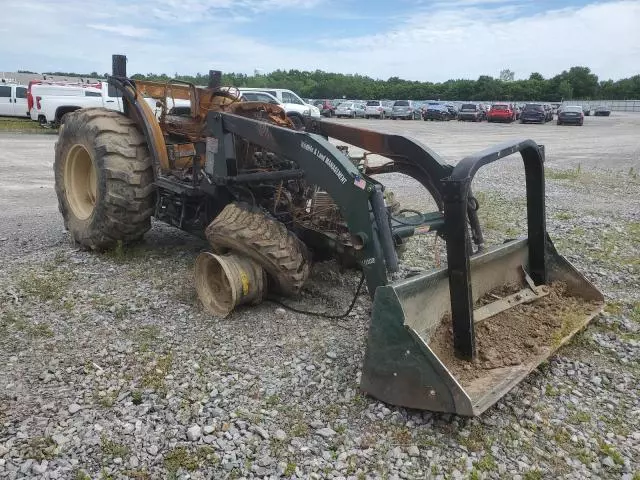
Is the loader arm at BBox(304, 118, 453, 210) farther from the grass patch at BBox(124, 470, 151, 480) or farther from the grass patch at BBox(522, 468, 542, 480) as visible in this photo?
the grass patch at BBox(124, 470, 151, 480)

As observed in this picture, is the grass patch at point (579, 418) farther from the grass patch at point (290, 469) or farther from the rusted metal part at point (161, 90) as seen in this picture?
the rusted metal part at point (161, 90)

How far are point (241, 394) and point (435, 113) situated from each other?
4250cm

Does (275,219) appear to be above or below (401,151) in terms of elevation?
below

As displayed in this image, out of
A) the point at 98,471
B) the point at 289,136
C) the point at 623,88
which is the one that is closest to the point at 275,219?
the point at 289,136

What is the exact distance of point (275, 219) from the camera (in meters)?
4.88

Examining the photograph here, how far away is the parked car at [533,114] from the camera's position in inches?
1630

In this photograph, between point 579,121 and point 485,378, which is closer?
point 485,378

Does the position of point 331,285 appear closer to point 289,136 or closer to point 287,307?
point 287,307

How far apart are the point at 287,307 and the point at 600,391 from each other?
2.38 m

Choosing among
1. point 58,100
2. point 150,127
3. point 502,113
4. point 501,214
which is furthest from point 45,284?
point 502,113

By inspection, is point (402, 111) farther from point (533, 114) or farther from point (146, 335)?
point (146, 335)

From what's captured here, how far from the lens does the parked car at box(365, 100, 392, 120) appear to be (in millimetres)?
43469

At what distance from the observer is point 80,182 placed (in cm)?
678

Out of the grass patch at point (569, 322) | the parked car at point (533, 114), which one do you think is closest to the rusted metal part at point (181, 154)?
the grass patch at point (569, 322)
